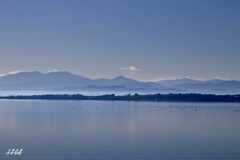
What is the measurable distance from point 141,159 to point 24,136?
7608mm

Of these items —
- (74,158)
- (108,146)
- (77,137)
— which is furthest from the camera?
(77,137)

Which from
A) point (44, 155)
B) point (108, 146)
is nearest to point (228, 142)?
point (108, 146)

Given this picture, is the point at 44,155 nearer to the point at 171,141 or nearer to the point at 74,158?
the point at 74,158

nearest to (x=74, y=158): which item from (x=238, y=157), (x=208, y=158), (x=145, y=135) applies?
(x=208, y=158)

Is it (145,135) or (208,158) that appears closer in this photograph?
(208,158)

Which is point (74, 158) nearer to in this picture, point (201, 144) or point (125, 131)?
point (201, 144)

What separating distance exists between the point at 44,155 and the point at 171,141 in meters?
6.20

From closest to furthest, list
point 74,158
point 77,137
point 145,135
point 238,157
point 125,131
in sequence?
1. point 74,158
2. point 238,157
3. point 77,137
4. point 145,135
5. point 125,131

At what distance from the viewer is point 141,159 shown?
13602 millimetres

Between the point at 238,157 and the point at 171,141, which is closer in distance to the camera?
the point at 238,157

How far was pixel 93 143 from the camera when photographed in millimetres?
16797

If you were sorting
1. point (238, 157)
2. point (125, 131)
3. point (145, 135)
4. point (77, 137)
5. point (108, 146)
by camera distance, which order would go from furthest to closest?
point (125, 131), point (145, 135), point (77, 137), point (108, 146), point (238, 157)

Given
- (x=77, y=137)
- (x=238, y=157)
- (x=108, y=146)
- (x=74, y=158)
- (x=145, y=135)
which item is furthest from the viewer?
(x=145, y=135)

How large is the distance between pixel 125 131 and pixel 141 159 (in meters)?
8.47
